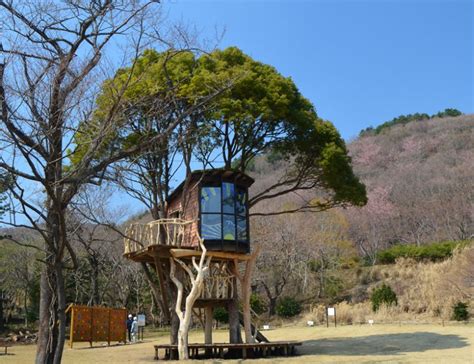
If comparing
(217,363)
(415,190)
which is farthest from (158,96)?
(415,190)

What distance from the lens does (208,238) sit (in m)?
15.7

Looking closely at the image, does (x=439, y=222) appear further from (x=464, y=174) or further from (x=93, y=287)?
(x=93, y=287)

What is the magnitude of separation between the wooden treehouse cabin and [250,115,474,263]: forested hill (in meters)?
23.2

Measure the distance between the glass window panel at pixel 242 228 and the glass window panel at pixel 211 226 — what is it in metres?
0.66

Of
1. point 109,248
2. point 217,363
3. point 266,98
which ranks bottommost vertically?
point 217,363

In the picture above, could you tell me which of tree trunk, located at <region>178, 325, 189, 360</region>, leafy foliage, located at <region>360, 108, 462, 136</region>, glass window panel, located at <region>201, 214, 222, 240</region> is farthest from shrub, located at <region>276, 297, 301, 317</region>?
leafy foliage, located at <region>360, 108, 462, 136</region>

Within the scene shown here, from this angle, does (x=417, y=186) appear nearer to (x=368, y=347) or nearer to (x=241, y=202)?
(x=368, y=347)

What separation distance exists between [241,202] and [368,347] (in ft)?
18.7

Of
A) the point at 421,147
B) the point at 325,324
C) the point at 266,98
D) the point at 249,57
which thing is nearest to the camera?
the point at 266,98

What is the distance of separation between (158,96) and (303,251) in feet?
84.1

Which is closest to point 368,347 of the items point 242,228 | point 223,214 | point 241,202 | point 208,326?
point 208,326

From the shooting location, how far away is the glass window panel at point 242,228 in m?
16.2

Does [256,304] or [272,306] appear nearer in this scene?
[256,304]

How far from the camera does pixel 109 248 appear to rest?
3234 centimetres
